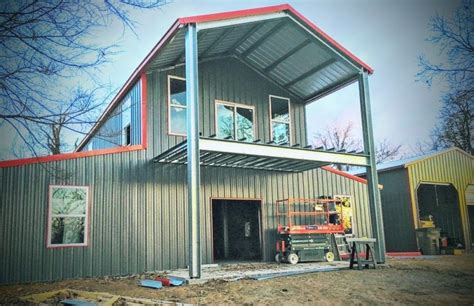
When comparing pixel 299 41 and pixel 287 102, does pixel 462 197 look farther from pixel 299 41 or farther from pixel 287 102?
pixel 299 41

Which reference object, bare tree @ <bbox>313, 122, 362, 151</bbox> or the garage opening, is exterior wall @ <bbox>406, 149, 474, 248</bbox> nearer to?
the garage opening

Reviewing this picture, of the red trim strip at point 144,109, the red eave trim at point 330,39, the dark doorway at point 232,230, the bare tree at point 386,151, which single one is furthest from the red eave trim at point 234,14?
the bare tree at point 386,151

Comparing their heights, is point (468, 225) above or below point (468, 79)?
below

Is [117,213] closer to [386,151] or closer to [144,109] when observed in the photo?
[144,109]

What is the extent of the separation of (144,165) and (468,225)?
1624 cm

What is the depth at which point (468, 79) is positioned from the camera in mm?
→ 9086

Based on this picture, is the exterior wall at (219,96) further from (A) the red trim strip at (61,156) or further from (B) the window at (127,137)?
(B) the window at (127,137)

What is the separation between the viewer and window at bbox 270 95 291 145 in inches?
599

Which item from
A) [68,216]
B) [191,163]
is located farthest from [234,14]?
[68,216]

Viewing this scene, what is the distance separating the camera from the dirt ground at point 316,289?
742 cm

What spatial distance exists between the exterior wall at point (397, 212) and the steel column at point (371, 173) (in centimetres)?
640

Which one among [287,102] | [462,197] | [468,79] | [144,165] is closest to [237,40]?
[287,102]

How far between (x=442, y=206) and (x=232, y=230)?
10.9m

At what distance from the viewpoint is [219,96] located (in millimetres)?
A: 14133
